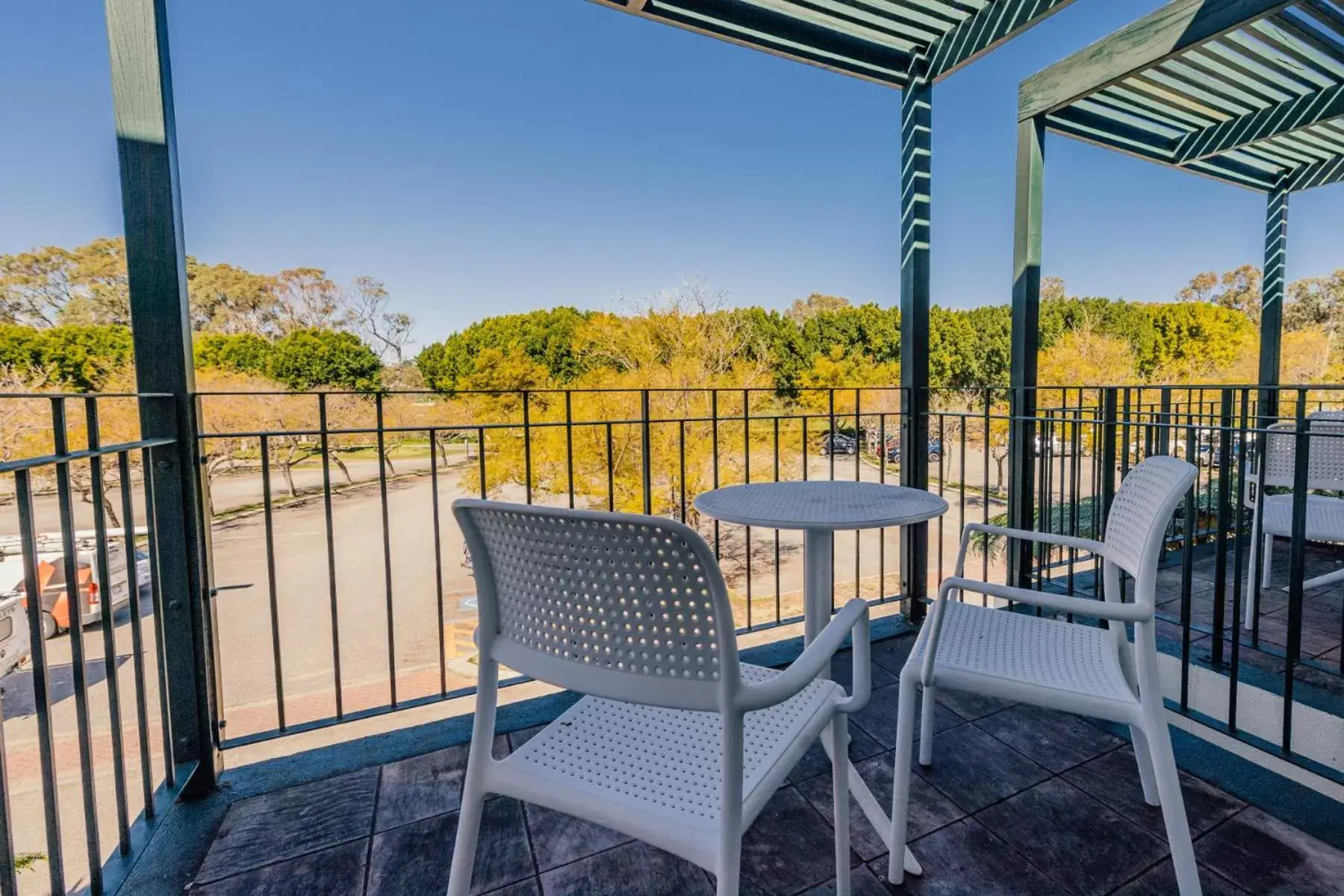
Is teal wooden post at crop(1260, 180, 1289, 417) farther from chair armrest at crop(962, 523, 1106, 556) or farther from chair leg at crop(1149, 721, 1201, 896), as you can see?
chair leg at crop(1149, 721, 1201, 896)

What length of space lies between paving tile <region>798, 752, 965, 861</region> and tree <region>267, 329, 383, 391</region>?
22404 mm

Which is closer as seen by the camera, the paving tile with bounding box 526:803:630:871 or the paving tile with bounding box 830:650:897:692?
the paving tile with bounding box 526:803:630:871

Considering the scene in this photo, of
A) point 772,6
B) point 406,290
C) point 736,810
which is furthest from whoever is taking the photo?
point 406,290

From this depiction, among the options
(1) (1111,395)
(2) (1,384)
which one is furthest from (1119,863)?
(2) (1,384)

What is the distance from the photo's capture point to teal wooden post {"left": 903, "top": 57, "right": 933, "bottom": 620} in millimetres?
2703

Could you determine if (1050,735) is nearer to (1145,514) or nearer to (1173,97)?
(1145,514)

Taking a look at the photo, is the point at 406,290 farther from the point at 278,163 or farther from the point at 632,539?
the point at 632,539

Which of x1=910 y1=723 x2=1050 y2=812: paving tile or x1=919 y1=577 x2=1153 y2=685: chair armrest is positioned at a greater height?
x1=919 y1=577 x2=1153 y2=685: chair armrest

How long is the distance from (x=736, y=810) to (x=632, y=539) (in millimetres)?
366

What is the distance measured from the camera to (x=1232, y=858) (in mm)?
1314

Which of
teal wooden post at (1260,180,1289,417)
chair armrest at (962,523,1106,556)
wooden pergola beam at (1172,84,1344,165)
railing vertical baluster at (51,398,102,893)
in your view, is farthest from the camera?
teal wooden post at (1260,180,1289,417)

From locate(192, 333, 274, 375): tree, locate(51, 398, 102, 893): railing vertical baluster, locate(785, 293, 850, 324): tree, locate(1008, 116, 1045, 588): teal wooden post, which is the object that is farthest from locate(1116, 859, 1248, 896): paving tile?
locate(192, 333, 274, 375): tree

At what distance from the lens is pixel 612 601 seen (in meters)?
0.83

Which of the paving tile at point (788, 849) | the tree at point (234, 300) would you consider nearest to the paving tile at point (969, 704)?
the paving tile at point (788, 849)
